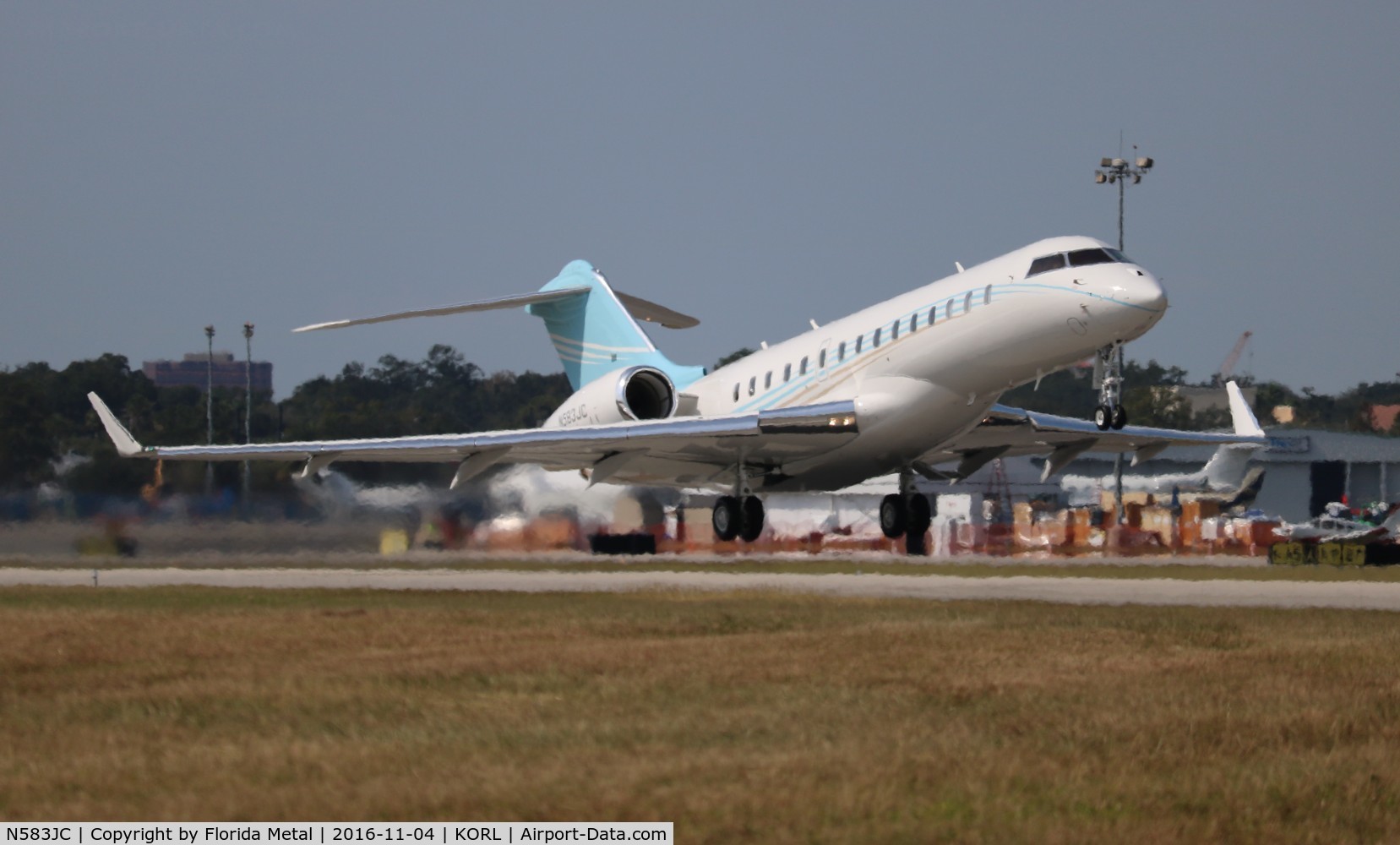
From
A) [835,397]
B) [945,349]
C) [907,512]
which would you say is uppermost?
[945,349]

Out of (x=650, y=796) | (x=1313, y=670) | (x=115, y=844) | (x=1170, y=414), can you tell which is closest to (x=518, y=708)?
(x=650, y=796)

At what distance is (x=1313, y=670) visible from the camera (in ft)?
49.6

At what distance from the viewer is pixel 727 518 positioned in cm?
2795

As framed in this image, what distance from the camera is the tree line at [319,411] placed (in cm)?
3416

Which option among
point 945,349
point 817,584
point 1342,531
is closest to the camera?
point 945,349

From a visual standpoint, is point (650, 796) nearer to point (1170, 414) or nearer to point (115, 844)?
point (115, 844)

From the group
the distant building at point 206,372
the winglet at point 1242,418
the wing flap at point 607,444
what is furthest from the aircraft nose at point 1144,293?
the distant building at point 206,372

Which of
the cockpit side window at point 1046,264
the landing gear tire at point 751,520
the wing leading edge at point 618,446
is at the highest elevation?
the cockpit side window at point 1046,264

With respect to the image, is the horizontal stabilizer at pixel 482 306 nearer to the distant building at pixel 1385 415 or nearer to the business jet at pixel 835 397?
the business jet at pixel 835 397

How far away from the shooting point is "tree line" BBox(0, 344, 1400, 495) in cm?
3416

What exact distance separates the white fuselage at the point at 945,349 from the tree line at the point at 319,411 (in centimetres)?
1053
